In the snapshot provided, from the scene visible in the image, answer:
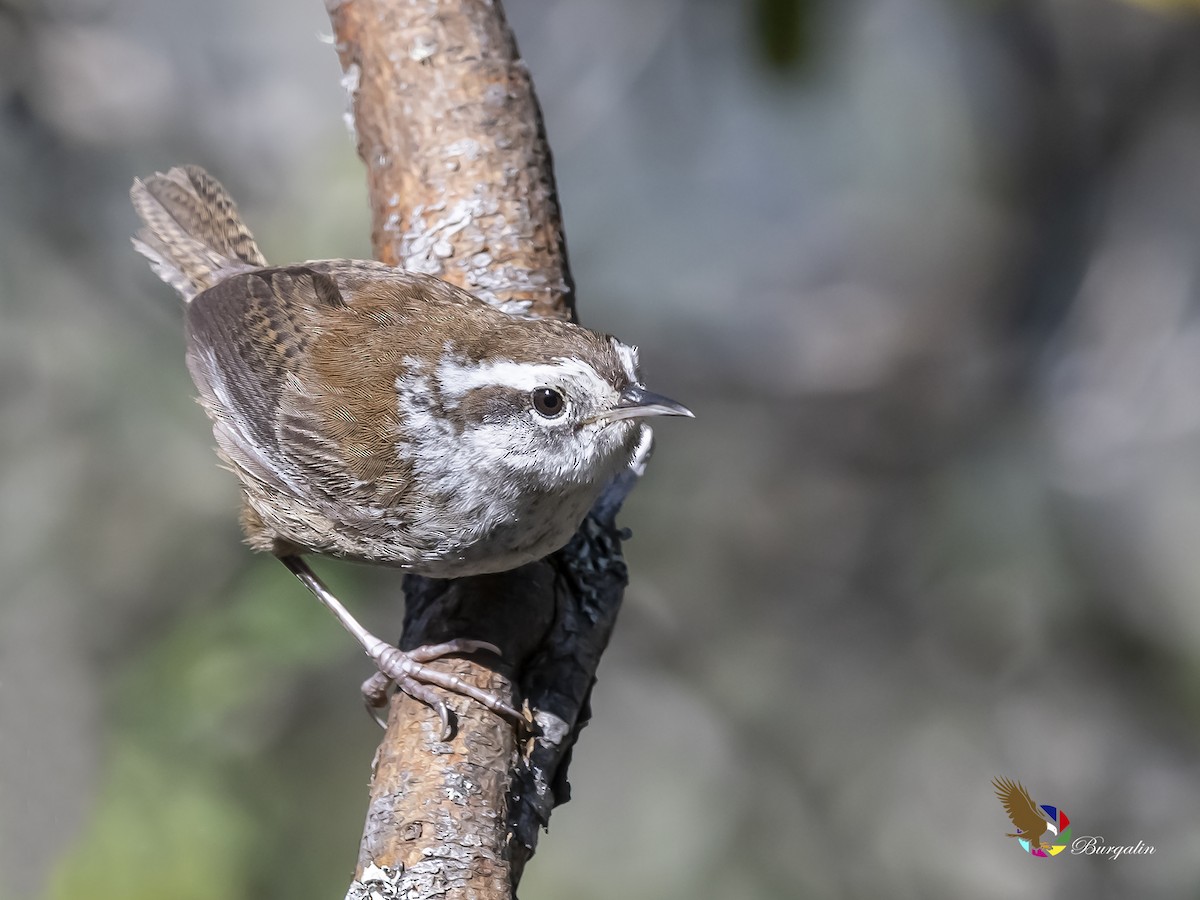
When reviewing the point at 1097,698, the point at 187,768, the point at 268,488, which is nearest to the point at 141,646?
the point at 187,768

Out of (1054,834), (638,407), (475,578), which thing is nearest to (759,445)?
(1054,834)

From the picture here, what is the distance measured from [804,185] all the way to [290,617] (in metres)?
3.76

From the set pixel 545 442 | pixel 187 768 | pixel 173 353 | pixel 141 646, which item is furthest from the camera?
pixel 173 353

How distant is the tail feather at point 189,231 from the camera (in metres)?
3.60

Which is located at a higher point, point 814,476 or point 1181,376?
point 1181,376

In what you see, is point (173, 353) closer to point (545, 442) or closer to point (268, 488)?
point (268, 488)

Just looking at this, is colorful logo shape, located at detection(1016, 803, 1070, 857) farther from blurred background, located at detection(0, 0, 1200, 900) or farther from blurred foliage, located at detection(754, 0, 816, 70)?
blurred foliage, located at detection(754, 0, 816, 70)

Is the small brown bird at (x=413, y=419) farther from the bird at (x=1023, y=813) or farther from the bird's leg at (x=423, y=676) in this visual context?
the bird at (x=1023, y=813)

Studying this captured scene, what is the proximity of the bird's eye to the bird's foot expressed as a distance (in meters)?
0.59

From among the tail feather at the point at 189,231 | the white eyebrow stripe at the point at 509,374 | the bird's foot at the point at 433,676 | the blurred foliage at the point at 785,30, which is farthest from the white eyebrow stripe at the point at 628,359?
the blurred foliage at the point at 785,30

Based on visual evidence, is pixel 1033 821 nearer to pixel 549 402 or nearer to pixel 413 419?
pixel 549 402

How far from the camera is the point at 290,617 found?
4.51 metres

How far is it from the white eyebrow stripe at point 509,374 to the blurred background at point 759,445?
2028 mm

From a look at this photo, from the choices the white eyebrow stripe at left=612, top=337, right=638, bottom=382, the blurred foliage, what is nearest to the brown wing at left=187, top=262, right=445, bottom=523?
the white eyebrow stripe at left=612, top=337, right=638, bottom=382
